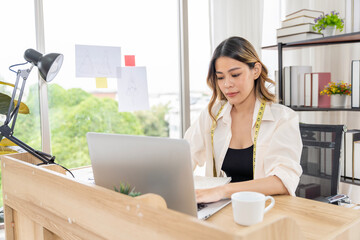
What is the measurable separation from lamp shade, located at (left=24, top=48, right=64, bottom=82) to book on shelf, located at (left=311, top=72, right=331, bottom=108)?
5.49ft

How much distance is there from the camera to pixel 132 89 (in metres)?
2.43

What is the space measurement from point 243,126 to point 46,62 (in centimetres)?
91

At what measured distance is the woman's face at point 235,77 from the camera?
1.58 m

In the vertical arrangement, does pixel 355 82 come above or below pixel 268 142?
above

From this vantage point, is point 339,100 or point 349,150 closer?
point 349,150

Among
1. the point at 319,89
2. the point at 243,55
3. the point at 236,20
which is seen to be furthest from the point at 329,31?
the point at 243,55

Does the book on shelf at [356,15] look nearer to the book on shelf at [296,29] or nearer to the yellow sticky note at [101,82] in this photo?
the book on shelf at [296,29]

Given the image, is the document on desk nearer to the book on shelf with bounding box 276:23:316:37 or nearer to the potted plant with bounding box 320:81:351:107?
the potted plant with bounding box 320:81:351:107

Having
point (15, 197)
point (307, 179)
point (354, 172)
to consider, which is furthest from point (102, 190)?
point (354, 172)

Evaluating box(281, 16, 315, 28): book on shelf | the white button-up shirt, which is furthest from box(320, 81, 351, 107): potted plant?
the white button-up shirt

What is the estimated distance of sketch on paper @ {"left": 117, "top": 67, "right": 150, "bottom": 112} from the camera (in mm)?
2383

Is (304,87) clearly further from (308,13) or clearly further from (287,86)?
(308,13)

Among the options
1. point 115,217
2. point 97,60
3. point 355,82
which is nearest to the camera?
point 115,217

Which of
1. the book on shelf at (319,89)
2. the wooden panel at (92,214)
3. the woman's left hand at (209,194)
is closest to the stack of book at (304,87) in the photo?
the book on shelf at (319,89)
